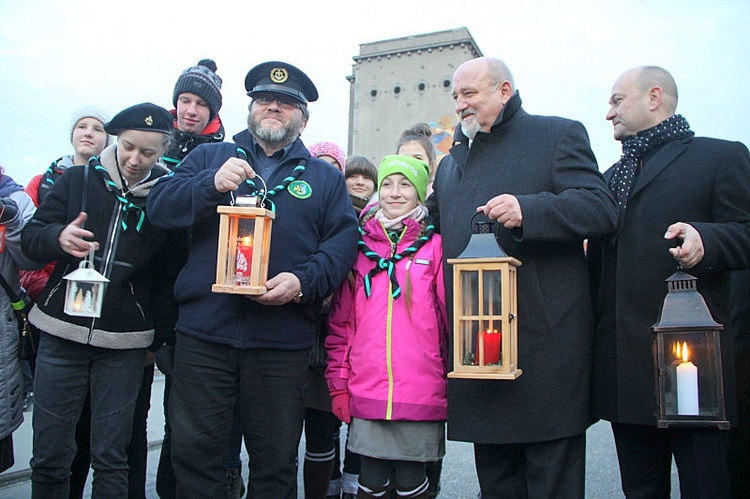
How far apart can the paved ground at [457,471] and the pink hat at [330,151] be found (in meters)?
2.45

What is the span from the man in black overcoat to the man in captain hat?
0.72 m

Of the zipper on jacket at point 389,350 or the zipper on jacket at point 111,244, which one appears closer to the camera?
the zipper on jacket at point 389,350

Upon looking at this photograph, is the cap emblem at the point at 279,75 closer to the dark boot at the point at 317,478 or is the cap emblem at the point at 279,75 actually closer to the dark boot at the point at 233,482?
the dark boot at the point at 317,478

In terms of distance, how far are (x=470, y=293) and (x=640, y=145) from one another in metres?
1.15

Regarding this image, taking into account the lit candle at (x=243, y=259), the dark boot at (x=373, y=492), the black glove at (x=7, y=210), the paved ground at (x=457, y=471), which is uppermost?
the black glove at (x=7, y=210)

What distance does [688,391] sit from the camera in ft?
7.92

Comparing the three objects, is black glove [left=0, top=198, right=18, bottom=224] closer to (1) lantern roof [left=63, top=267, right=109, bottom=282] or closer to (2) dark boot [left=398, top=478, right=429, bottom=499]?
(1) lantern roof [left=63, top=267, right=109, bottom=282]

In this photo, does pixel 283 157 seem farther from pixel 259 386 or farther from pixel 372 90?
pixel 372 90

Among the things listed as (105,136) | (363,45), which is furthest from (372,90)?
(105,136)

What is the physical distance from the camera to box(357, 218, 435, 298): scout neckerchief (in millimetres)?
3090

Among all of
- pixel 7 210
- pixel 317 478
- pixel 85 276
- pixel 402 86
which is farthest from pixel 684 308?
pixel 402 86

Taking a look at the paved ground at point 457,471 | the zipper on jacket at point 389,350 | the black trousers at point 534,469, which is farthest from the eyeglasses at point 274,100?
the paved ground at point 457,471

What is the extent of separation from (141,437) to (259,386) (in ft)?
3.88

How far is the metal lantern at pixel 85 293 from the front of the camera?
9.42ft
